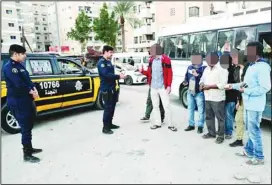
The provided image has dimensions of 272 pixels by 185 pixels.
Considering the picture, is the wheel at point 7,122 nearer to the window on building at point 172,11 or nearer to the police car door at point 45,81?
the police car door at point 45,81

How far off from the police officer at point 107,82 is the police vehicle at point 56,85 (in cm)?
157

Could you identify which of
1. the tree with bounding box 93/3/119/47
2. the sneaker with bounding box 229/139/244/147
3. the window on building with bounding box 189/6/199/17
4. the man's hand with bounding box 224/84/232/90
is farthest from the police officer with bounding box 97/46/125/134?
the window on building with bounding box 189/6/199/17

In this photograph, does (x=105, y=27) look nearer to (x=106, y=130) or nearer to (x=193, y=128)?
(x=106, y=130)

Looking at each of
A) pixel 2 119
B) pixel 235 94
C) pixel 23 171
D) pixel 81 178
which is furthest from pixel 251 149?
pixel 2 119

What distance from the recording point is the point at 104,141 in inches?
208

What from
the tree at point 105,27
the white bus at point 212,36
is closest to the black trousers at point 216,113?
the white bus at point 212,36

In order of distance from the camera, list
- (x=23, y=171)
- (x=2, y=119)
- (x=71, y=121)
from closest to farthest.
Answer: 1. (x=23, y=171)
2. (x=2, y=119)
3. (x=71, y=121)

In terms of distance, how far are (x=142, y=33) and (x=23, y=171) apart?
3879 cm

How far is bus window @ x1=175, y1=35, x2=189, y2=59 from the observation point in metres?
8.38

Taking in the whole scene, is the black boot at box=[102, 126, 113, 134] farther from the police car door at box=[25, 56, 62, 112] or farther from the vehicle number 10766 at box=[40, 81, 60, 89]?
the vehicle number 10766 at box=[40, 81, 60, 89]

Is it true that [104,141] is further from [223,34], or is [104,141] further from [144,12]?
[144,12]

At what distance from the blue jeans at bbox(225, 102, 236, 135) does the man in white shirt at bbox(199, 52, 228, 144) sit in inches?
6.4

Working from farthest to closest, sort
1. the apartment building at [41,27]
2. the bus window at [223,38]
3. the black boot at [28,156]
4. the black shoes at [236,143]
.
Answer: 1. the apartment building at [41,27]
2. the bus window at [223,38]
3. the black shoes at [236,143]
4. the black boot at [28,156]

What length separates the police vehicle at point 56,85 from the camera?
19.5 feet
